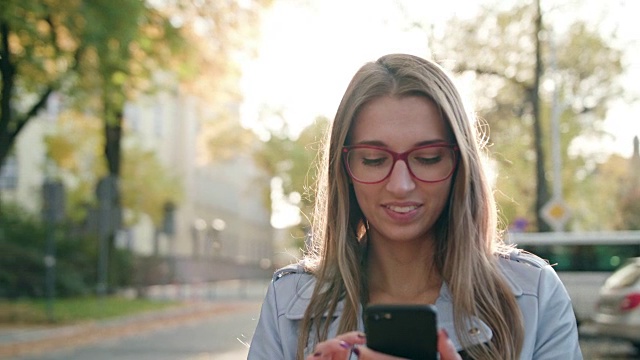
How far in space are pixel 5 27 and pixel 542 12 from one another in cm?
1486

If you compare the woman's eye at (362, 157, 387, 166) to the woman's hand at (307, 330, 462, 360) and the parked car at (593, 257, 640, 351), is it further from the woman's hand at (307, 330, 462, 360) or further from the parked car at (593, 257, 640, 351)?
the parked car at (593, 257, 640, 351)

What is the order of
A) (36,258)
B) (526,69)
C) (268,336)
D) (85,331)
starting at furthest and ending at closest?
1. (36,258)
2. (526,69)
3. (85,331)
4. (268,336)

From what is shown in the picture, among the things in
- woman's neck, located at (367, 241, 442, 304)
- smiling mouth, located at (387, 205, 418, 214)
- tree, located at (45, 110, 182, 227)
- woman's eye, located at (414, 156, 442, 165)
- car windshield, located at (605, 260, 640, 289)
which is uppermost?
tree, located at (45, 110, 182, 227)

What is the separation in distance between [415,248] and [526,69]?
28552mm

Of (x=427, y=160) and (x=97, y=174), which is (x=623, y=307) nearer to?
(x=427, y=160)

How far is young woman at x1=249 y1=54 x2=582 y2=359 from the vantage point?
2.45 metres

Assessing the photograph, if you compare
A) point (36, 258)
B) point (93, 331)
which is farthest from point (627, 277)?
point (36, 258)

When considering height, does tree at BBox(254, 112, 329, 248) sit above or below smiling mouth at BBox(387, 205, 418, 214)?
above

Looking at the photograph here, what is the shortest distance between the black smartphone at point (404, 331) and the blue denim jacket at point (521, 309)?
33 centimetres

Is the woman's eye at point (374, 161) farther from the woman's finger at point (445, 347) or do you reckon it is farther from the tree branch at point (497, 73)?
the tree branch at point (497, 73)

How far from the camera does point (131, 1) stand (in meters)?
18.7

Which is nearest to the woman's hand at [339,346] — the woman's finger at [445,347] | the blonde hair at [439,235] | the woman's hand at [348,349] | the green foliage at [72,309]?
the woman's hand at [348,349]

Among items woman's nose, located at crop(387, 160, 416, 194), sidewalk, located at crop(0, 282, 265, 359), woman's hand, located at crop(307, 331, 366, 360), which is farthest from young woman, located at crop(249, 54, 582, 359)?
sidewalk, located at crop(0, 282, 265, 359)

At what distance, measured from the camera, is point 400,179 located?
8.10 ft
